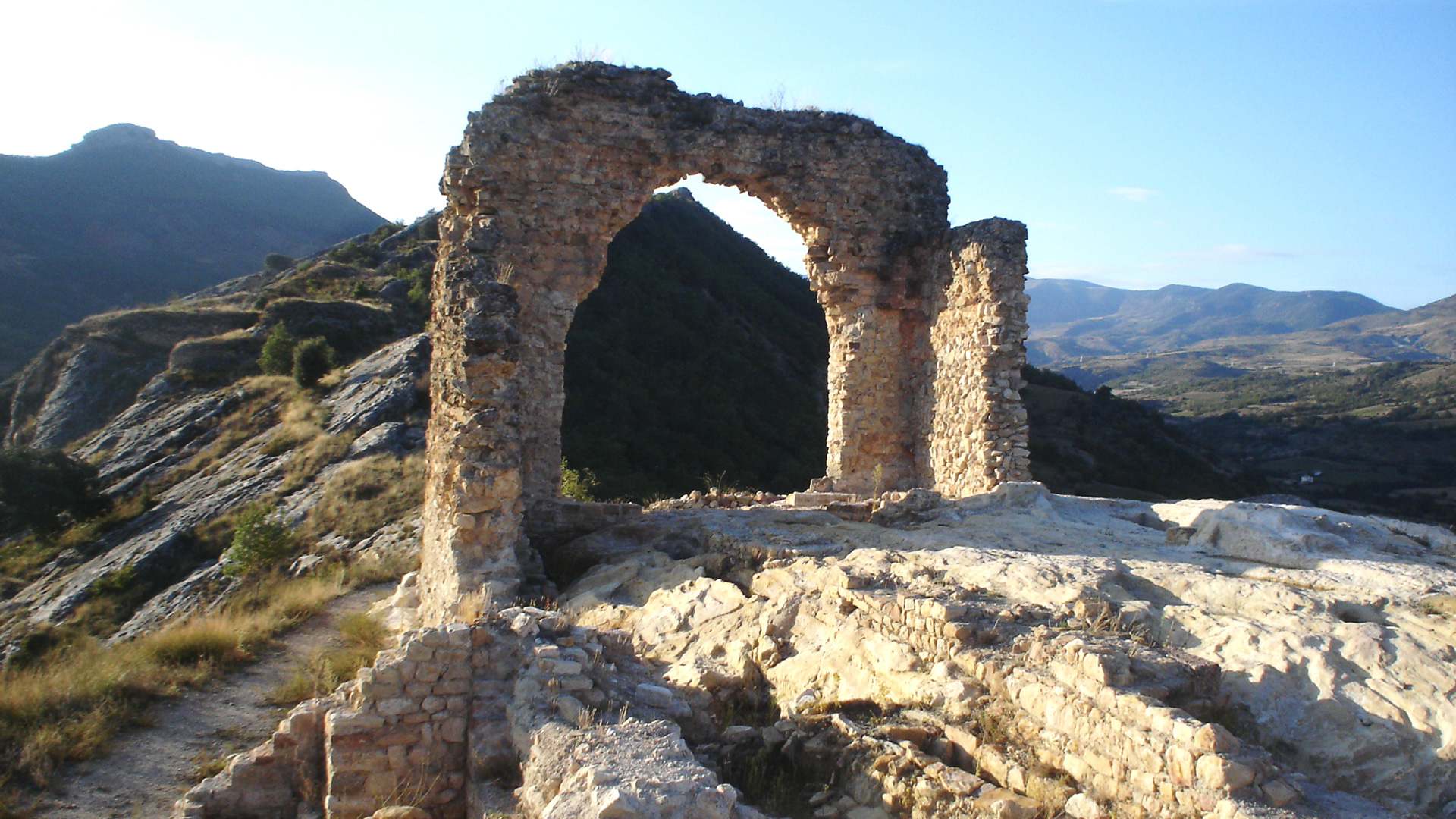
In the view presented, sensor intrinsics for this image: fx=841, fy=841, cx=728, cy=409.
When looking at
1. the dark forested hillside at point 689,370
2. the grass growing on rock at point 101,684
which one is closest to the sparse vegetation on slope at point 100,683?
the grass growing on rock at point 101,684

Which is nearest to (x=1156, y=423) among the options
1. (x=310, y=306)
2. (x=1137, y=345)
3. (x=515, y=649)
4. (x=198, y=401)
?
(x=310, y=306)

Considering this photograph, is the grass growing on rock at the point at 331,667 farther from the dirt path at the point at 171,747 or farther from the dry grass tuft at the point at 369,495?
the dry grass tuft at the point at 369,495

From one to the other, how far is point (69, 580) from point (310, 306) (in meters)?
11.7

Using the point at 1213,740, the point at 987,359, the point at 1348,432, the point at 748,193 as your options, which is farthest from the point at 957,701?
the point at 1348,432

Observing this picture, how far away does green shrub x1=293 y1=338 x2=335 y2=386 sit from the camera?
20.8 meters

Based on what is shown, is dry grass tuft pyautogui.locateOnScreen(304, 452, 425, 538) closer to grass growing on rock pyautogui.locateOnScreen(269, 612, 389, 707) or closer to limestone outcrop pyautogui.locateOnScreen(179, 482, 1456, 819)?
grass growing on rock pyautogui.locateOnScreen(269, 612, 389, 707)

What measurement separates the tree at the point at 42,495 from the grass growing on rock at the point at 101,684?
1228cm

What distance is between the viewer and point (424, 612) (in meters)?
7.26

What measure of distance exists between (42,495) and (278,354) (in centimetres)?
621

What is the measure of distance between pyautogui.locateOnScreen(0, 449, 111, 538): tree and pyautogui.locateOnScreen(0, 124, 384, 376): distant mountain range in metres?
34.3

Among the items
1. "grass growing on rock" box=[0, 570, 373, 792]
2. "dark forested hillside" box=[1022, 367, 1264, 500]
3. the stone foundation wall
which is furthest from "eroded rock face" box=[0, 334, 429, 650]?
"dark forested hillside" box=[1022, 367, 1264, 500]

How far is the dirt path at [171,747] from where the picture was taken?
15.3 feet

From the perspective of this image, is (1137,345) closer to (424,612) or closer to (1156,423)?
(1156,423)

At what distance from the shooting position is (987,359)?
8680mm
